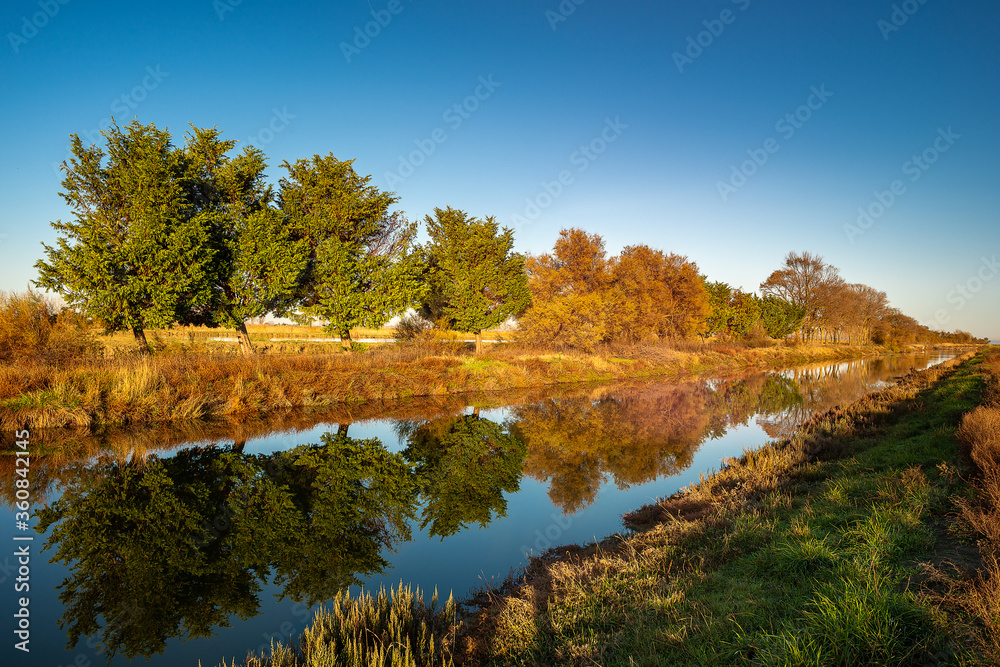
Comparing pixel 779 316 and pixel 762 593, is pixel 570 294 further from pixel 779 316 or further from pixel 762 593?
pixel 779 316

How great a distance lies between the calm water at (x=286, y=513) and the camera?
208 inches

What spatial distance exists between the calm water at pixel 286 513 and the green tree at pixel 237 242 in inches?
440

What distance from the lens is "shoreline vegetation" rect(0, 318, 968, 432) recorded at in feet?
42.8

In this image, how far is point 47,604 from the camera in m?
5.43

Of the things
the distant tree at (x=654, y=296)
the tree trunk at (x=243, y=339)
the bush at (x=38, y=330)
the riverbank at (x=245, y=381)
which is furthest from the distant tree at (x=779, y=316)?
the bush at (x=38, y=330)

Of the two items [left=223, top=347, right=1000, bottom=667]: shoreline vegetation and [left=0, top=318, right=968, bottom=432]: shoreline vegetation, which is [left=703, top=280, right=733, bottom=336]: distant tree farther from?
[left=223, top=347, right=1000, bottom=667]: shoreline vegetation

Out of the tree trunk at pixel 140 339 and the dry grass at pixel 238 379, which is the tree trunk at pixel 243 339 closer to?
the dry grass at pixel 238 379

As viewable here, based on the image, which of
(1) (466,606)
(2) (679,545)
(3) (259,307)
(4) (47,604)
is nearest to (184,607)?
(4) (47,604)

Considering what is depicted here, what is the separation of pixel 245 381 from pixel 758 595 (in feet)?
60.0

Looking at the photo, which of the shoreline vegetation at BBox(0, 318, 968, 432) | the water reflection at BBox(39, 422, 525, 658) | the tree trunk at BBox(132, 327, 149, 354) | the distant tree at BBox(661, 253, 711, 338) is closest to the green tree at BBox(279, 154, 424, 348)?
the shoreline vegetation at BBox(0, 318, 968, 432)

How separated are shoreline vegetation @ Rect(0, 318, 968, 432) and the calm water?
148 centimetres

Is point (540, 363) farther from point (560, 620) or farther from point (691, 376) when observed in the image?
point (560, 620)

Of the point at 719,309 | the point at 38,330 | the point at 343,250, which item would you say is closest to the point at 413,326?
the point at 343,250

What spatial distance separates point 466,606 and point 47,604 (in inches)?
212
